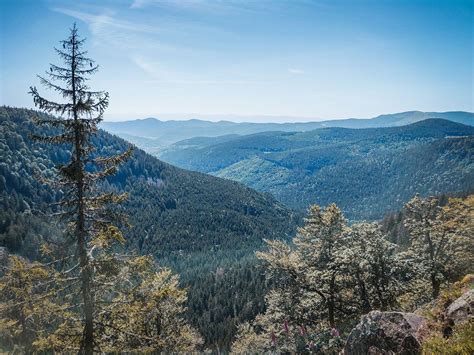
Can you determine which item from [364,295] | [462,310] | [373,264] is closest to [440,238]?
[364,295]

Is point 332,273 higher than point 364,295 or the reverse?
higher

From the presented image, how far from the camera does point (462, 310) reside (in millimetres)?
10641

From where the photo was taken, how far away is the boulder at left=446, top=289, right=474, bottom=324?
10.4 m

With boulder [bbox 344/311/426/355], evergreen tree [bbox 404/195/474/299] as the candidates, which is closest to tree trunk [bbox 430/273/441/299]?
evergreen tree [bbox 404/195/474/299]

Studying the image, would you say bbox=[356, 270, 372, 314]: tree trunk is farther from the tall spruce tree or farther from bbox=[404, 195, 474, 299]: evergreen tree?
the tall spruce tree

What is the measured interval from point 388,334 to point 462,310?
223cm

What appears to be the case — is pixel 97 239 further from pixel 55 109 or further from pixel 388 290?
pixel 388 290

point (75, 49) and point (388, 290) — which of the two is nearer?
point (75, 49)

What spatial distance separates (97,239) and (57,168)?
316 centimetres

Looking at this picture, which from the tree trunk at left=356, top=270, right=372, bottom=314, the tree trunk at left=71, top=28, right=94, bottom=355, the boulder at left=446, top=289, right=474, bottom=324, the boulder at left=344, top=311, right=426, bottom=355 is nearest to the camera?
the boulder at left=446, top=289, right=474, bottom=324

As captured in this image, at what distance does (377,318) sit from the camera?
1216 centimetres

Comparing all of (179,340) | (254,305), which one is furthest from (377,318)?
(254,305)

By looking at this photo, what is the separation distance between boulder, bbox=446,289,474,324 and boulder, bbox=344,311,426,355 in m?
1.13

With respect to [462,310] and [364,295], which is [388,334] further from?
[364,295]
